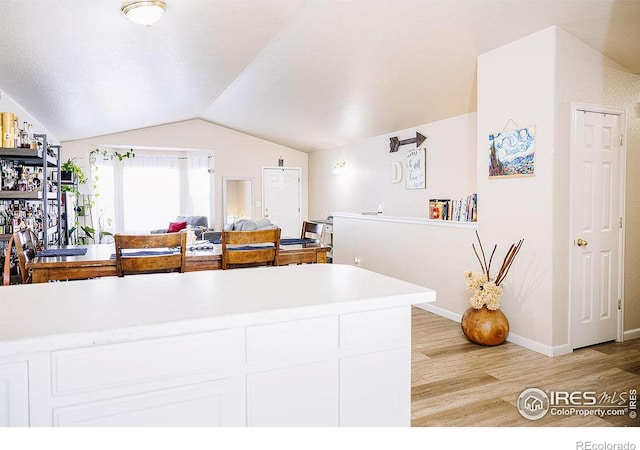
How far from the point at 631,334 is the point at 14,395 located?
4373 millimetres

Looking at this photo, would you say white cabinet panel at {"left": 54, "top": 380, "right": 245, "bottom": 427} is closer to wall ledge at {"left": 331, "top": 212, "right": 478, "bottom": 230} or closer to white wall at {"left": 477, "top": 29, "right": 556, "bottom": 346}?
white wall at {"left": 477, "top": 29, "right": 556, "bottom": 346}

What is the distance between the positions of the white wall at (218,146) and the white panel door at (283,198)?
13cm

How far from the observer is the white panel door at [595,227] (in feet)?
11.2

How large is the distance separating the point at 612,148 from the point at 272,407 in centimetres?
360

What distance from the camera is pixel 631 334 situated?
148 inches

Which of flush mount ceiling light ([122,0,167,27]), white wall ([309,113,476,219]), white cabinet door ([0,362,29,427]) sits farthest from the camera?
white wall ([309,113,476,219])

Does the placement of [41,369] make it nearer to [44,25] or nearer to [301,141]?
[44,25]

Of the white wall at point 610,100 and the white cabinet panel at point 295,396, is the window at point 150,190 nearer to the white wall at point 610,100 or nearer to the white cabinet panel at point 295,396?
the white wall at point 610,100

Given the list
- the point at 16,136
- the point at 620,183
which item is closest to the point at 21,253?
the point at 16,136

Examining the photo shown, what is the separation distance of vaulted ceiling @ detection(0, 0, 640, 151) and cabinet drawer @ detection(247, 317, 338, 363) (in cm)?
252

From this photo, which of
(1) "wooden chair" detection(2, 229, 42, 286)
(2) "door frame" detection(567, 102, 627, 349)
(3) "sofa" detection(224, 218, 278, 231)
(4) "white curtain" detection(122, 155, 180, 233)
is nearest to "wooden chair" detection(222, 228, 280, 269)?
(3) "sofa" detection(224, 218, 278, 231)

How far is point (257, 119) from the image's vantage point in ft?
25.4

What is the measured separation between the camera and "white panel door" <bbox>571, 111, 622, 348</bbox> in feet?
11.2

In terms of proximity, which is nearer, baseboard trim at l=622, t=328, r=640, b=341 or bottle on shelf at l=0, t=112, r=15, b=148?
bottle on shelf at l=0, t=112, r=15, b=148
